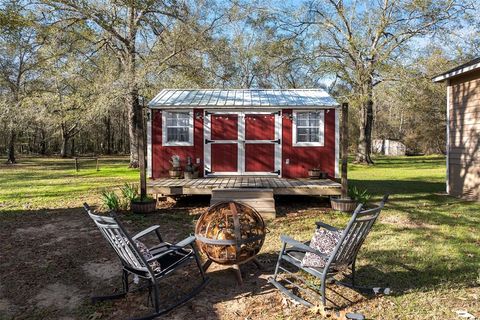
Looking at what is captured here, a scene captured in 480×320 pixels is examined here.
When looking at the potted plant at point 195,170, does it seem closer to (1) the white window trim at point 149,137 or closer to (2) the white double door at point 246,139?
(2) the white double door at point 246,139

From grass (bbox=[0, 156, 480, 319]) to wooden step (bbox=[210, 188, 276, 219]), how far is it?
45 cm

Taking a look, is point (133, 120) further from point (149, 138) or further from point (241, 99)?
point (241, 99)

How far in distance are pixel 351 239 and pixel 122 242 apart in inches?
91.6

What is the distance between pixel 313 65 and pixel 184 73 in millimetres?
9102

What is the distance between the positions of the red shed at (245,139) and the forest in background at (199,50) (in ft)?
22.9

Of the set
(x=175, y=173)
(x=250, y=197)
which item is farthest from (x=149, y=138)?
(x=250, y=197)

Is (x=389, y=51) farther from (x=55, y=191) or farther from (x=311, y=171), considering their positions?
(x=55, y=191)

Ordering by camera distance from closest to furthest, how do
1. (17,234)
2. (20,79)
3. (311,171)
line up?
(17,234) < (311,171) < (20,79)

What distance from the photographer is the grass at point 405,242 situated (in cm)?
376

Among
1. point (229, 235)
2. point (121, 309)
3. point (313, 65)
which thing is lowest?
point (121, 309)

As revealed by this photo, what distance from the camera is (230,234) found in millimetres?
4363

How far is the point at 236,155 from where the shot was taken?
10.7 meters

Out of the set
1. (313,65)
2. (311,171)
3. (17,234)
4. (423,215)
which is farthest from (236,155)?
(313,65)

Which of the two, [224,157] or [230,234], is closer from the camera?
[230,234]
